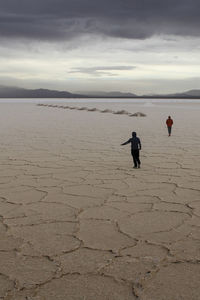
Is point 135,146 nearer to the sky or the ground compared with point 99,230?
nearer to the sky

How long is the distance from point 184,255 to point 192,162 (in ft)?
13.9

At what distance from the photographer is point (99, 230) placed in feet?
12.0

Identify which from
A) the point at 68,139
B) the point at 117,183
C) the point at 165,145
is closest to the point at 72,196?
the point at 117,183

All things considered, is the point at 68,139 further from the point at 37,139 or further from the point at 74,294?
the point at 74,294

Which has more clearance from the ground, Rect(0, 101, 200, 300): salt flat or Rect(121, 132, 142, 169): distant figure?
Rect(121, 132, 142, 169): distant figure

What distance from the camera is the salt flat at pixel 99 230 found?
262 cm

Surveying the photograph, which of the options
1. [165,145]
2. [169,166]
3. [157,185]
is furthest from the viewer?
[165,145]

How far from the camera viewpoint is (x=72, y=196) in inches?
191

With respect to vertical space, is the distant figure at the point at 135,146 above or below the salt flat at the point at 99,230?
above

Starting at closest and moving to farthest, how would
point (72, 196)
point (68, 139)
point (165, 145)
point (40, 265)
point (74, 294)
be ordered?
1. point (74, 294)
2. point (40, 265)
3. point (72, 196)
4. point (165, 145)
5. point (68, 139)

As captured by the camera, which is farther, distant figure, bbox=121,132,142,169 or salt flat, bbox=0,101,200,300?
distant figure, bbox=121,132,142,169

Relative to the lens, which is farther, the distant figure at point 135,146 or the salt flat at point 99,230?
the distant figure at point 135,146

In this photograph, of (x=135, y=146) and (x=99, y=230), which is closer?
(x=99, y=230)

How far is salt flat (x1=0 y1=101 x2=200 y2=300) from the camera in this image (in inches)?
103
